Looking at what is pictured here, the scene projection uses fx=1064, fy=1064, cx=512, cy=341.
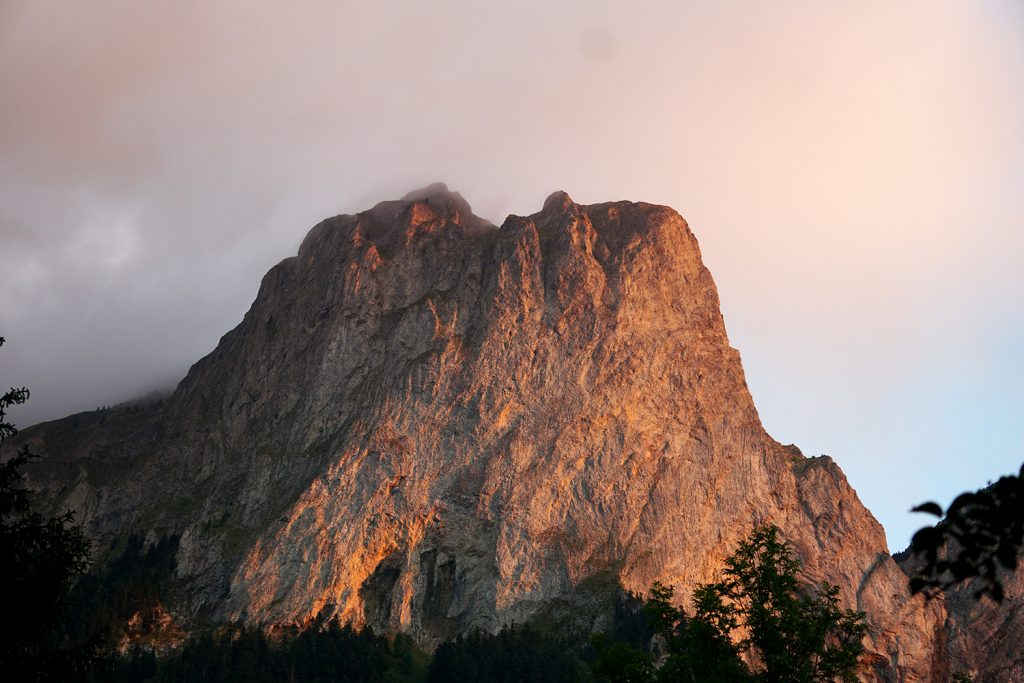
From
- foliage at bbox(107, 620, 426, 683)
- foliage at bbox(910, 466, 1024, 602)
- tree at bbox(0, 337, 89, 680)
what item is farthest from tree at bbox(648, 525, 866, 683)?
foliage at bbox(107, 620, 426, 683)

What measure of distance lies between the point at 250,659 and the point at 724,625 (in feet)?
487

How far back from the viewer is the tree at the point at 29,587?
29.8 m

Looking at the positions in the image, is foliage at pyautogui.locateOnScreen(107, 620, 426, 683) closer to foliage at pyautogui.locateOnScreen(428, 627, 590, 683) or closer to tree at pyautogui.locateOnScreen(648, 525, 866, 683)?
foliage at pyautogui.locateOnScreen(428, 627, 590, 683)

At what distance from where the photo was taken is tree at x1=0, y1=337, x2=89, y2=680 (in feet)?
97.7

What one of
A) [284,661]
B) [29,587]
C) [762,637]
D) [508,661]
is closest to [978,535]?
[762,637]

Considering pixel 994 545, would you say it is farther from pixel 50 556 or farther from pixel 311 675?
pixel 311 675

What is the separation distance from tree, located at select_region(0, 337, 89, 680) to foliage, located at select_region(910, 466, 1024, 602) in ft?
78.3

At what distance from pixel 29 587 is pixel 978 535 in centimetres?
2645

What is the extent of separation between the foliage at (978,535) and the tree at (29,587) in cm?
2387

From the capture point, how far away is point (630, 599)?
19362 cm

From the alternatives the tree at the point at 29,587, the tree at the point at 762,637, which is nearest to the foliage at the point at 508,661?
the tree at the point at 762,637

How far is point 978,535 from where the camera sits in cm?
1352

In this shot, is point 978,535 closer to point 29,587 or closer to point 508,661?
point 29,587

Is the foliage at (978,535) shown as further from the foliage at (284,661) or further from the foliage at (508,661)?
the foliage at (284,661)
